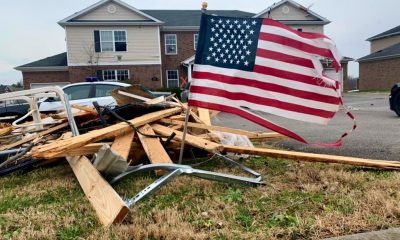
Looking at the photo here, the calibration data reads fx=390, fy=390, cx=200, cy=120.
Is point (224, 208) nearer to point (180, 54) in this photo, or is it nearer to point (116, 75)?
point (116, 75)

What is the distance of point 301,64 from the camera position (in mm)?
4504

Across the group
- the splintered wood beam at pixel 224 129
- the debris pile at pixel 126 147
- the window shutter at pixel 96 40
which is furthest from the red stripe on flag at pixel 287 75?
the window shutter at pixel 96 40

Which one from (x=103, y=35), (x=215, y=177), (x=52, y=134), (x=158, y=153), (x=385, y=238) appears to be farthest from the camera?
(x=103, y=35)

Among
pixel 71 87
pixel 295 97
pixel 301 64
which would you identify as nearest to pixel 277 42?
pixel 301 64

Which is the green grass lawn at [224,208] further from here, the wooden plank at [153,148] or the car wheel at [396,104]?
the car wheel at [396,104]

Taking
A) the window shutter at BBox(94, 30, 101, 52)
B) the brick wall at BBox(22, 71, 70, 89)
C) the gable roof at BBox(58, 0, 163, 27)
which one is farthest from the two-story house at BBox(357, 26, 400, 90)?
the brick wall at BBox(22, 71, 70, 89)

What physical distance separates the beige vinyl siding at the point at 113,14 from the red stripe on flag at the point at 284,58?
25377 millimetres

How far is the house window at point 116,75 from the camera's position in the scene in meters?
28.6

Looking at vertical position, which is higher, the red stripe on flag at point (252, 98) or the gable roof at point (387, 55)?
the gable roof at point (387, 55)

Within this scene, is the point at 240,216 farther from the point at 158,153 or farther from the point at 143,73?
the point at 143,73

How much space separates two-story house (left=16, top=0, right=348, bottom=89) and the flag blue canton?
75.8ft

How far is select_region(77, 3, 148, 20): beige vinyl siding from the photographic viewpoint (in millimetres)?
27812

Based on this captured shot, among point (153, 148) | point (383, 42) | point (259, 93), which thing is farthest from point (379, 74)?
point (153, 148)

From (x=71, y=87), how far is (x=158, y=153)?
274 inches
